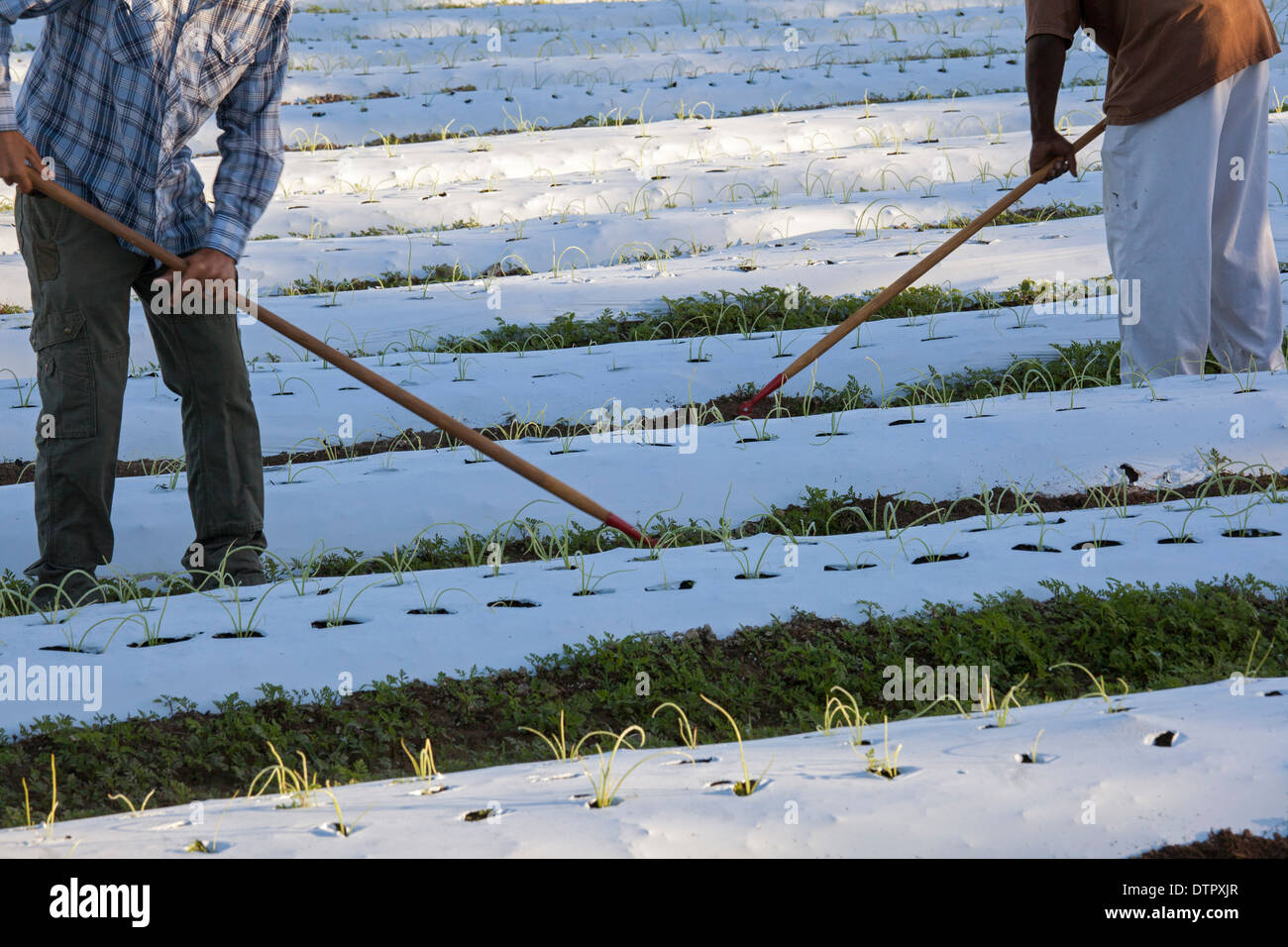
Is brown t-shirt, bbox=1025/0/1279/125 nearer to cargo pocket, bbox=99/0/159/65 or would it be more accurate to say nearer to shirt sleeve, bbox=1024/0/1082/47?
shirt sleeve, bbox=1024/0/1082/47

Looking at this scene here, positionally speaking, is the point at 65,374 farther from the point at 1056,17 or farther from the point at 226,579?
the point at 1056,17

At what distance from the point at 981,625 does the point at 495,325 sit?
148 inches

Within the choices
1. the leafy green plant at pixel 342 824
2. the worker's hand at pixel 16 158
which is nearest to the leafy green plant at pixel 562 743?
the leafy green plant at pixel 342 824

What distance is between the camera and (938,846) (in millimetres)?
2293

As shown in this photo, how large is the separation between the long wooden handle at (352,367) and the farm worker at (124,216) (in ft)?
0.24

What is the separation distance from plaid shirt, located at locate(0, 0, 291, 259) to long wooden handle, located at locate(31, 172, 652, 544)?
0.44 feet

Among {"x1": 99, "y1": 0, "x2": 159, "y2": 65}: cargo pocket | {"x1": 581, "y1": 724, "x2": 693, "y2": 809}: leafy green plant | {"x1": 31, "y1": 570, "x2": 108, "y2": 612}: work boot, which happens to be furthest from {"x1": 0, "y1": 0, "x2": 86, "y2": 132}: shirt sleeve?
{"x1": 581, "y1": 724, "x2": 693, "y2": 809}: leafy green plant

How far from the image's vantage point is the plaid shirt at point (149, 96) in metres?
3.54

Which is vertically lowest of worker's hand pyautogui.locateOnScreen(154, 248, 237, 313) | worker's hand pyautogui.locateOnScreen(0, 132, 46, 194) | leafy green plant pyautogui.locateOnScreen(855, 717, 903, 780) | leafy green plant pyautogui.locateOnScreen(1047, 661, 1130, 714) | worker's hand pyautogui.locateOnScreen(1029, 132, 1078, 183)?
leafy green plant pyautogui.locateOnScreen(855, 717, 903, 780)

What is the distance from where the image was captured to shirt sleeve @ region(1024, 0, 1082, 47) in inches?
180

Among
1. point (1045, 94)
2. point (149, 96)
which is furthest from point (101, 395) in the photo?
point (1045, 94)

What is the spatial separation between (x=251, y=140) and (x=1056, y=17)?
115 inches

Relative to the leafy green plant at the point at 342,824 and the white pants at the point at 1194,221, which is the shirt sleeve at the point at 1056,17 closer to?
the white pants at the point at 1194,221

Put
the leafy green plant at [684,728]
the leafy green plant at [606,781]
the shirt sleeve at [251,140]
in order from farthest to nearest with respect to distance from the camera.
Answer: the shirt sleeve at [251,140], the leafy green plant at [684,728], the leafy green plant at [606,781]
